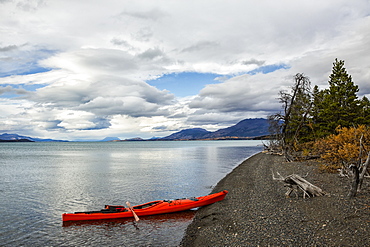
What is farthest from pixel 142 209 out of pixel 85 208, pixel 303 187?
pixel 303 187

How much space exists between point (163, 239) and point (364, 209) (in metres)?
9.82

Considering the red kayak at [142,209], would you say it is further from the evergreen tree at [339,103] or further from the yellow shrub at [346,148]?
the evergreen tree at [339,103]

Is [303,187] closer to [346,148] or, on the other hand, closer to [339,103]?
[346,148]

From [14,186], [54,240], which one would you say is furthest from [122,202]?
[14,186]

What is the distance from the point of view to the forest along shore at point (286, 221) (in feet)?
32.4

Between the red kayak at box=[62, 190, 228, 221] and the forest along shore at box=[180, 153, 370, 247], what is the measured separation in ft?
2.10

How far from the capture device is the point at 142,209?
1759cm

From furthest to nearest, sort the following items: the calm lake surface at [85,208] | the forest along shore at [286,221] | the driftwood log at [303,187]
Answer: the driftwood log at [303,187] → the calm lake surface at [85,208] → the forest along shore at [286,221]

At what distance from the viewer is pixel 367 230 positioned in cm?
968

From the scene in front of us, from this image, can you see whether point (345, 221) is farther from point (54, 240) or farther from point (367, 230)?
point (54, 240)

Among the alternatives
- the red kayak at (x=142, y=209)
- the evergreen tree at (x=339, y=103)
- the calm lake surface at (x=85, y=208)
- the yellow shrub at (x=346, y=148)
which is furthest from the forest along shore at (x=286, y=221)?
the evergreen tree at (x=339, y=103)

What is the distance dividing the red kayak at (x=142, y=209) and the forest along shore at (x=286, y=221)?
64cm

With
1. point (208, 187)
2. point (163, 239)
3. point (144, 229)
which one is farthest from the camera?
point (208, 187)

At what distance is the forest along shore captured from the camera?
9.89m
